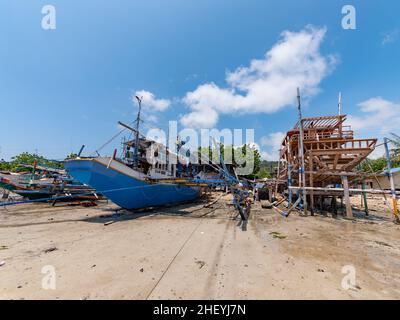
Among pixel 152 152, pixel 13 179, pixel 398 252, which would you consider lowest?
pixel 398 252

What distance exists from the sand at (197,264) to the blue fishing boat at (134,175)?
326 cm

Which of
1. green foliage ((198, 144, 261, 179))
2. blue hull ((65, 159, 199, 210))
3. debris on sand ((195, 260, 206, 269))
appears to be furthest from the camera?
green foliage ((198, 144, 261, 179))

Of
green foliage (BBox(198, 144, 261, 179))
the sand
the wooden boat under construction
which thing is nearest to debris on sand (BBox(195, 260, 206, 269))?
the sand

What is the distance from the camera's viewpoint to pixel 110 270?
153 inches

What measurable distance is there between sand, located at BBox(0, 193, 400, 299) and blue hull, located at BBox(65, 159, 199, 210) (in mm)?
3086

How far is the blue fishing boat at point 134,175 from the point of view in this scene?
9719 mm

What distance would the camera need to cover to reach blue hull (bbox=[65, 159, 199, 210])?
378 inches

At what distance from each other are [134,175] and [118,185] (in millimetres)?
1149

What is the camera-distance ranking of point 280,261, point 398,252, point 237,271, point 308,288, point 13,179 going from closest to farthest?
point 308,288 → point 237,271 → point 280,261 → point 398,252 → point 13,179

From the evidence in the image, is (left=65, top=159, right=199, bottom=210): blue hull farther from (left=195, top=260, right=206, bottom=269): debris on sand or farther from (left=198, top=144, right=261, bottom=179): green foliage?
(left=198, top=144, right=261, bottom=179): green foliage

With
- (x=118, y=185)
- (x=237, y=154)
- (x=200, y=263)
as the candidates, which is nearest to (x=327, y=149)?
(x=200, y=263)

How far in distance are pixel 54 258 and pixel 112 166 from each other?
620cm
